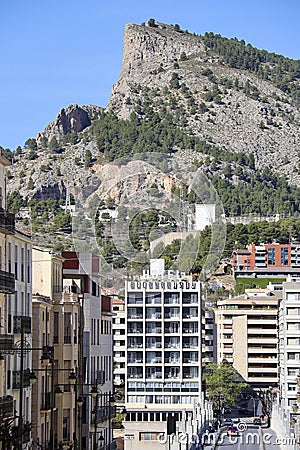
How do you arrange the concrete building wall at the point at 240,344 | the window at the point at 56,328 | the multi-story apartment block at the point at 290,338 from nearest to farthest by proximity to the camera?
the window at the point at 56,328 < the multi-story apartment block at the point at 290,338 < the concrete building wall at the point at 240,344

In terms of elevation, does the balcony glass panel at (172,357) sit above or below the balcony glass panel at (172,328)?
below

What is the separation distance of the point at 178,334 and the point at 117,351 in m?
13.4

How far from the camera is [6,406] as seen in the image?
2706 cm

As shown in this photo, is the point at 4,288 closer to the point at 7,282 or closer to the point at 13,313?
the point at 7,282

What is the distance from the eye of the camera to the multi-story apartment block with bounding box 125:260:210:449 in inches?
3258

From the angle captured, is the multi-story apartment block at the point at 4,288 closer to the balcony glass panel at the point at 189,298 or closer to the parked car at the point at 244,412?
the balcony glass panel at the point at 189,298

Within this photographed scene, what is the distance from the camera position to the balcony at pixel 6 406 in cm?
2663

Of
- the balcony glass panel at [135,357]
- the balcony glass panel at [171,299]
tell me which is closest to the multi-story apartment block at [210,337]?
the balcony glass panel at [171,299]

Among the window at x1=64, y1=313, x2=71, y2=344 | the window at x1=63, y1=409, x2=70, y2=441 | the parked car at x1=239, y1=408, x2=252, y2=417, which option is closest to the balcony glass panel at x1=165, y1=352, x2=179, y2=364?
the parked car at x1=239, y1=408, x2=252, y2=417

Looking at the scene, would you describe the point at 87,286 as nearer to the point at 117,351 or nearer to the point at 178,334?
the point at 178,334

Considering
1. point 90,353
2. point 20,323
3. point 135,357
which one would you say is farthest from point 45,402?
point 135,357

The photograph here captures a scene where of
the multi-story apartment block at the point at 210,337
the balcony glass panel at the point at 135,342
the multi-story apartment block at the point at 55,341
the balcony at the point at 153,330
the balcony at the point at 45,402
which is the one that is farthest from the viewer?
the multi-story apartment block at the point at 210,337

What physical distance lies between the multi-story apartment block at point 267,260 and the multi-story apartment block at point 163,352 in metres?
87.4

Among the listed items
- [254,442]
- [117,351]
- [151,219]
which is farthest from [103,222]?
[117,351]
